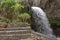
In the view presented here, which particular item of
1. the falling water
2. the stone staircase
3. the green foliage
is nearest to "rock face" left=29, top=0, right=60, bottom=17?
the green foliage

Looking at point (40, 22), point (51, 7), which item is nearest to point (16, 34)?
point (40, 22)

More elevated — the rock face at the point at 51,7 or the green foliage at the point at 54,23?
the rock face at the point at 51,7

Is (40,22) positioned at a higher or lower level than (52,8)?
lower

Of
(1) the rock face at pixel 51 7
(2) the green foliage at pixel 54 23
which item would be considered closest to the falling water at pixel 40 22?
(2) the green foliage at pixel 54 23

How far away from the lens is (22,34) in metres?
9.34

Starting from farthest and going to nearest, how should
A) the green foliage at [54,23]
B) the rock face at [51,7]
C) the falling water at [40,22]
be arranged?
the rock face at [51,7] < the green foliage at [54,23] < the falling water at [40,22]

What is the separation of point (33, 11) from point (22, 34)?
4686 millimetres

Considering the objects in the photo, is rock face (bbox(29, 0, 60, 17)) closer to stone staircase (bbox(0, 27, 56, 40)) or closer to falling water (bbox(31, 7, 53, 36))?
falling water (bbox(31, 7, 53, 36))

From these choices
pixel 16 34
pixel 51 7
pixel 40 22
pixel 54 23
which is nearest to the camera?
pixel 16 34

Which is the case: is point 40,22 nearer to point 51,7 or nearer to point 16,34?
point 16,34

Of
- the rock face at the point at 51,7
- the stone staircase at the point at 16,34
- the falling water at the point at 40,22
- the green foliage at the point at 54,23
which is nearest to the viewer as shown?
the stone staircase at the point at 16,34

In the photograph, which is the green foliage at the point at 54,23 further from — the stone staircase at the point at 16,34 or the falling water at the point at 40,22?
the stone staircase at the point at 16,34

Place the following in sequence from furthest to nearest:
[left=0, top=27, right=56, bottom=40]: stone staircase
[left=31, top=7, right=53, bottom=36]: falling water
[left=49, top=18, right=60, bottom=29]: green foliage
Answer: [left=49, top=18, right=60, bottom=29]: green foliage < [left=31, top=7, right=53, bottom=36]: falling water < [left=0, top=27, right=56, bottom=40]: stone staircase

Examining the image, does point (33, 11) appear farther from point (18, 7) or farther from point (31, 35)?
point (31, 35)
